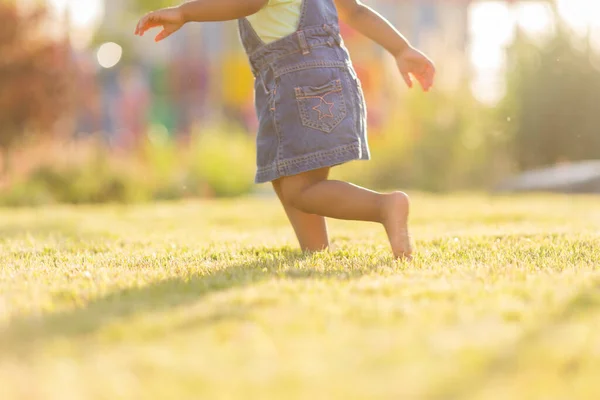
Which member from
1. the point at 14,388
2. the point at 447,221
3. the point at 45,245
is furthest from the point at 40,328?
the point at 447,221

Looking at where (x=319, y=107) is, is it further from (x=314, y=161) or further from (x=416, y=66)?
(x=416, y=66)

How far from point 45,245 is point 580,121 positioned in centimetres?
983

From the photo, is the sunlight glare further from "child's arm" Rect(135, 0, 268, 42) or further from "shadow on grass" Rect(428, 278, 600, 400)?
"shadow on grass" Rect(428, 278, 600, 400)

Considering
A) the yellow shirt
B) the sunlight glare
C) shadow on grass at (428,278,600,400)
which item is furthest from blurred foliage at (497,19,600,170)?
the sunlight glare

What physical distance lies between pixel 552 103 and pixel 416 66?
9.40m

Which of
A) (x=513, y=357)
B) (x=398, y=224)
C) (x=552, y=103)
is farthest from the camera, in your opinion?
(x=552, y=103)

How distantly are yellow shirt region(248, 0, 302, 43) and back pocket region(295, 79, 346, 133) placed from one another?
24 centimetres

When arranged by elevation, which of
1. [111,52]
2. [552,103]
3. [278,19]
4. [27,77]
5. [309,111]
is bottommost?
[552,103]

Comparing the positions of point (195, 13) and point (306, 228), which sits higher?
point (195, 13)

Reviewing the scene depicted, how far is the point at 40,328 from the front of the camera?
1.75 metres

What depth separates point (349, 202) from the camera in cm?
295

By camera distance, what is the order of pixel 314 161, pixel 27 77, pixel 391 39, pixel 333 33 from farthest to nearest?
pixel 27 77 < pixel 391 39 < pixel 333 33 < pixel 314 161

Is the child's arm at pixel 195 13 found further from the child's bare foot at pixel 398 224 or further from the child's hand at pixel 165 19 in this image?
the child's bare foot at pixel 398 224

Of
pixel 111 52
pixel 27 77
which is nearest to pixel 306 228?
pixel 27 77
